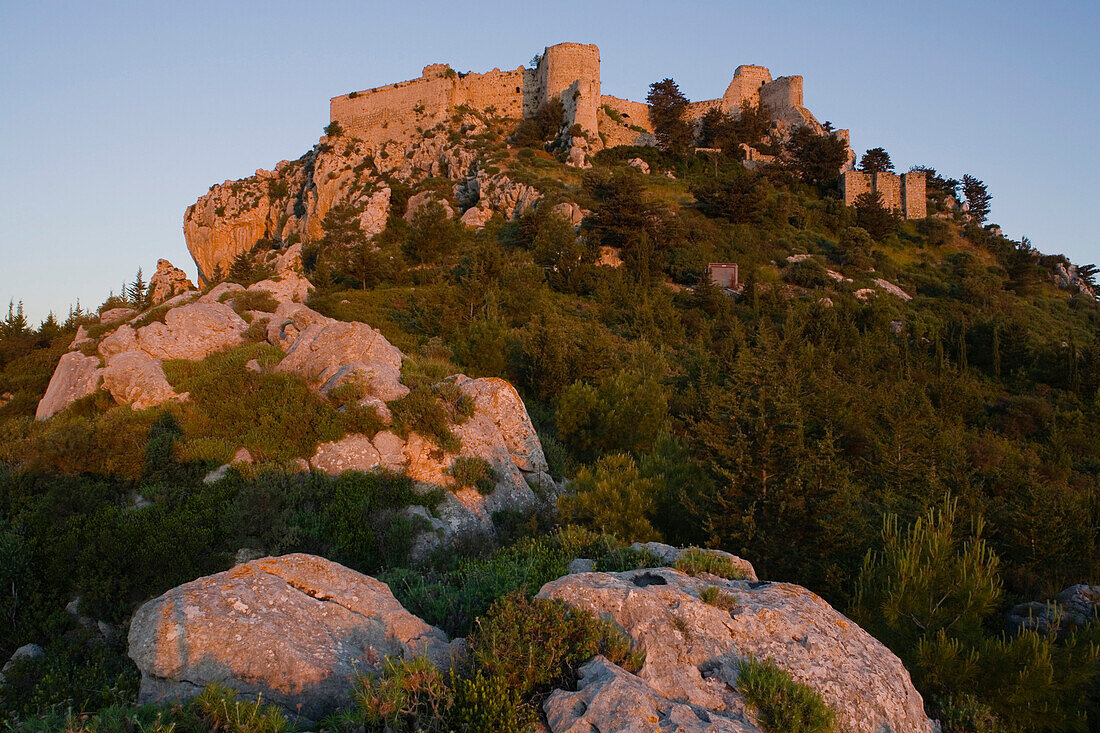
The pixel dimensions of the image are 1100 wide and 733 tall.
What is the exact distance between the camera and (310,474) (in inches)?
391

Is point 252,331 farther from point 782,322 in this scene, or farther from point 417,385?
point 782,322

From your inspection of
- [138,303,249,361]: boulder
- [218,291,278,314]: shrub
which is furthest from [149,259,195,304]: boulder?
[138,303,249,361]: boulder

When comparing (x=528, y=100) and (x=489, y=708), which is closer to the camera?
(x=489, y=708)

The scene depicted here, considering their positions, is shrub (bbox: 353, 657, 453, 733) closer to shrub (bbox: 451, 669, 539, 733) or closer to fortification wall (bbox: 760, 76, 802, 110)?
shrub (bbox: 451, 669, 539, 733)

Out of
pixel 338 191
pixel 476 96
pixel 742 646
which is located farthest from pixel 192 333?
pixel 476 96

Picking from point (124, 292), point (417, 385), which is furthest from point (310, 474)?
point (124, 292)

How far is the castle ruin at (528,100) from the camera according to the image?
1925 inches

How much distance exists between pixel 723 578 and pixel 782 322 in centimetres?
2339

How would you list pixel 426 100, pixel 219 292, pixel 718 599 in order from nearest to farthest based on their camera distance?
pixel 718 599
pixel 219 292
pixel 426 100

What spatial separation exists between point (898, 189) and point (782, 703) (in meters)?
50.1

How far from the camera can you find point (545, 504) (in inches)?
441

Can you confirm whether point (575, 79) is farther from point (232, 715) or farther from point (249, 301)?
point (232, 715)

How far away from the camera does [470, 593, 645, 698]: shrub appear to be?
4078 millimetres

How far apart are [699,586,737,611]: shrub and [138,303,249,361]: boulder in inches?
529
